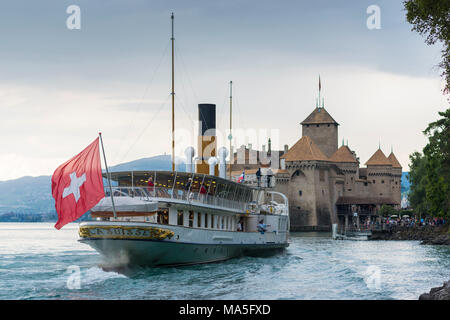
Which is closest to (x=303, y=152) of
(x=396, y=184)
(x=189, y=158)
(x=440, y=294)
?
(x=396, y=184)

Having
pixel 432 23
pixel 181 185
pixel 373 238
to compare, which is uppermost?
pixel 432 23

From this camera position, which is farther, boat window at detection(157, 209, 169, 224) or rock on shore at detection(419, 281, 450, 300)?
boat window at detection(157, 209, 169, 224)

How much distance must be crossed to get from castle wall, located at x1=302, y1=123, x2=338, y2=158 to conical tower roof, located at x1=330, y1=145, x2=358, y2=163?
4463 mm

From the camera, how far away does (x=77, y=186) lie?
74.2 feet

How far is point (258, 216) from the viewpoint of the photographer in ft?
Result: 137

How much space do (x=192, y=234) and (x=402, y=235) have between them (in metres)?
49.8

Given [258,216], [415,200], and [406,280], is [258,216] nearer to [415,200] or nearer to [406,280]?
[406,280]

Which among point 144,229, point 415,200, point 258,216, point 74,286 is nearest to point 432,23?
point 144,229

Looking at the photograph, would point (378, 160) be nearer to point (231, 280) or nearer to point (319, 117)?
point (319, 117)

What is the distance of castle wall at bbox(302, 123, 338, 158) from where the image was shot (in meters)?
128

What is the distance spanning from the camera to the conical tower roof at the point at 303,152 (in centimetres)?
11025

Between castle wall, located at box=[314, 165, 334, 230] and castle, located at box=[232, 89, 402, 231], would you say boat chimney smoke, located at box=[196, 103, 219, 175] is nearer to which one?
castle, located at box=[232, 89, 402, 231]

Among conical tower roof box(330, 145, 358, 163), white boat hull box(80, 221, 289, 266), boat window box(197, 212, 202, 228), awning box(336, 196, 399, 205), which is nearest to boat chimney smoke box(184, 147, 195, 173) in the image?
boat window box(197, 212, 202, 228)

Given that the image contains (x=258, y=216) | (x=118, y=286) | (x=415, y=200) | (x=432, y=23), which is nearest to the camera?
(x=432, y=23)
